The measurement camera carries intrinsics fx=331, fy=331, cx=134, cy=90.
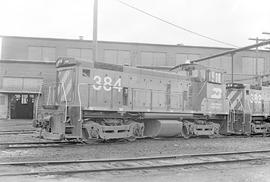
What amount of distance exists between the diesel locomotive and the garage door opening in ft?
84.9

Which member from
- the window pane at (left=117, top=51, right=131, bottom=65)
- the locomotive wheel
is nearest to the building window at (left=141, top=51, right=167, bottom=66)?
the window pane at (left=117, top=51, right=131, bottom=65)

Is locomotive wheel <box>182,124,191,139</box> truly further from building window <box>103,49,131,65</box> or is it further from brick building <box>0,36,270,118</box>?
building window <box>103,49,131,65</box>

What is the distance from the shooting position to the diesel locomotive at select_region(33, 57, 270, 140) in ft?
39.8

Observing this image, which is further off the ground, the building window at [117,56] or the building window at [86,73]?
the building window at [117,56]

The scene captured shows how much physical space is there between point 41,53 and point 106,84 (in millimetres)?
31635

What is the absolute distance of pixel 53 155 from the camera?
9531mm

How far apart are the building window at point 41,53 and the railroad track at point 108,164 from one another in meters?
35.6

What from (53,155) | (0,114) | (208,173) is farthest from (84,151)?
(0,114)

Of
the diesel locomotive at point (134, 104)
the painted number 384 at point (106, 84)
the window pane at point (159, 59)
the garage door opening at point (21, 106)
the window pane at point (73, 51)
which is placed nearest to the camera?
the diesel locomotive at point (134, 104)

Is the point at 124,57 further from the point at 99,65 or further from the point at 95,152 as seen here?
the point at 95,152

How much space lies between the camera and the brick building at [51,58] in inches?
1507

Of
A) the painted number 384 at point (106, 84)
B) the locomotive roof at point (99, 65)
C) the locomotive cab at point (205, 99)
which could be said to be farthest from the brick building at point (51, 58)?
the painted number 384 at point (106, 84)

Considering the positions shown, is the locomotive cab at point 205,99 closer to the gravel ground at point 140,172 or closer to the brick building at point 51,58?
the gravel ground at point 140,172

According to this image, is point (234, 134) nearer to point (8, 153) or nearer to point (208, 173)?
point (208, 173)
